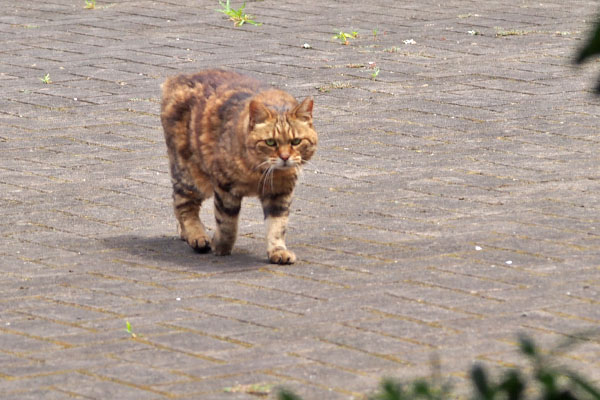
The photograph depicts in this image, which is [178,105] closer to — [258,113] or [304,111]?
[258,113]

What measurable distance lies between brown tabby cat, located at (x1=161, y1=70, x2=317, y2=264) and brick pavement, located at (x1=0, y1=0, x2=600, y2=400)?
0.22 meters

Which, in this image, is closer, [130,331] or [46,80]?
[130,331]

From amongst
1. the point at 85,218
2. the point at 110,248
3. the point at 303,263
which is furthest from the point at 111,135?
the point at 303,263

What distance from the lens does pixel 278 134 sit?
19.6 ft

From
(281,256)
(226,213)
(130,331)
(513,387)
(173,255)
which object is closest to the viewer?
(513,387)

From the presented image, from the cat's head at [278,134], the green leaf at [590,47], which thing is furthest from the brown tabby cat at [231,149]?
the green leaf at [590,47]

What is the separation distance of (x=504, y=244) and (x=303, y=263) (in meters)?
1.16

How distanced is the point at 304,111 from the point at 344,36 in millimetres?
5608

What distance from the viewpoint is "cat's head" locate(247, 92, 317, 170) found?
5.98 metres

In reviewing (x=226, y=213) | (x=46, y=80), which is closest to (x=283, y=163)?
(x=226, y=213)

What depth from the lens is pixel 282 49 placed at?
37.0 ft

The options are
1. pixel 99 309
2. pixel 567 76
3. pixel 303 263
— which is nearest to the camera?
pixel 99 309

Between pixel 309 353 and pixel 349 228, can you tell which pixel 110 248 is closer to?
pixel 349 228

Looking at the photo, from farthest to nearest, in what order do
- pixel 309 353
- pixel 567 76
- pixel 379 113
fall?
pixel 567 76 < pixel 379 113 < pixel 309 353
